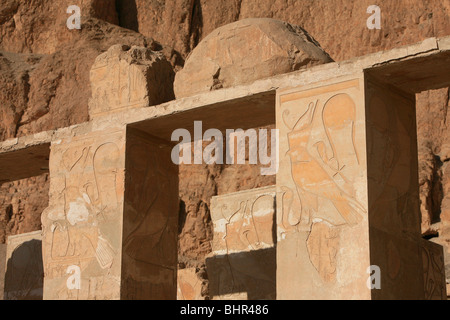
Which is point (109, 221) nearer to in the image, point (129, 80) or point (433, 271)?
point (129, 80)

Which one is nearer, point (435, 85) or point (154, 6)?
point (435, 85)

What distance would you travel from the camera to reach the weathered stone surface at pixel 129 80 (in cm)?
822

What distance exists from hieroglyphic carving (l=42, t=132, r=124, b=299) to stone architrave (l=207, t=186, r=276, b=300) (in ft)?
8.35

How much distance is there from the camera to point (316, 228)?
6.83 m

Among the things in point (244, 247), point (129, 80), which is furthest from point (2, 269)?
point (129, 80)

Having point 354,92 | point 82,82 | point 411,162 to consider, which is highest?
point 82,82

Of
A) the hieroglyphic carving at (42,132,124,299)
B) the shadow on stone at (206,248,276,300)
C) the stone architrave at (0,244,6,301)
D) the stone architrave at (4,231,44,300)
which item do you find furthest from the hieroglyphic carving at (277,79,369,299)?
the stone architrave at (0,244,6,301)

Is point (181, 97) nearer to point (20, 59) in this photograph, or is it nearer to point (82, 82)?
point (82, 82)

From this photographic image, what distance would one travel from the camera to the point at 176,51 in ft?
75.0

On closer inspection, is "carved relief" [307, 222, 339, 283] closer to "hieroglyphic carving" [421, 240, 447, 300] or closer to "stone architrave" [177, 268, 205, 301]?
"hieroglyphic carving" [421, 240, 447, 300]
